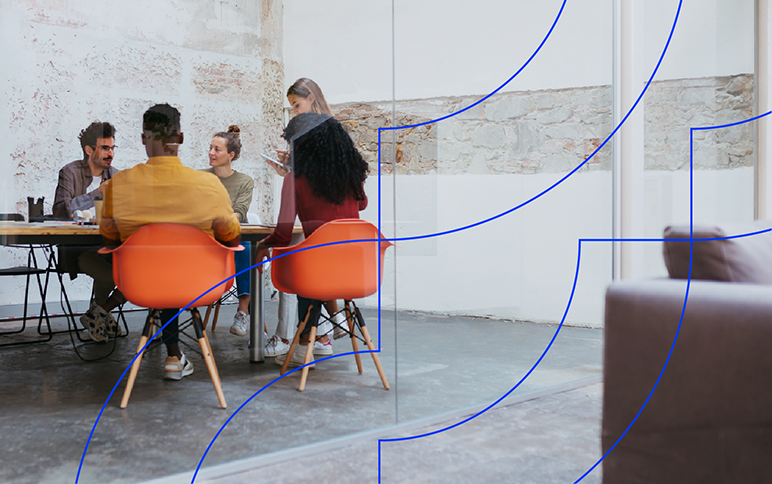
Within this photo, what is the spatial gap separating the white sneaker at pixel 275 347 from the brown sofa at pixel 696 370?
1162 mm

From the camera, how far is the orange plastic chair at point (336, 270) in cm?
245

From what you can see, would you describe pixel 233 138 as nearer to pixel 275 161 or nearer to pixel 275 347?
pixel 275 161

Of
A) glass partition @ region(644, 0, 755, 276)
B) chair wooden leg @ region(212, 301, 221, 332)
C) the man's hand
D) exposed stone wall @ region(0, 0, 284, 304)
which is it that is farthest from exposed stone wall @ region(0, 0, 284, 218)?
glass partition @ region(644, 0, 755, 276)

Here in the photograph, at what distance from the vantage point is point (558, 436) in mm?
2619

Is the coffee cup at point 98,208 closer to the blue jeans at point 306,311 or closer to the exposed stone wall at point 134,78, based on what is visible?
the exposed stone wall at point 134,78

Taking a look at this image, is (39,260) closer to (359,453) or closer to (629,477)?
(359,453)

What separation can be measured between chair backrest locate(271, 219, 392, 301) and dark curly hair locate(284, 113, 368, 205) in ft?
0.41

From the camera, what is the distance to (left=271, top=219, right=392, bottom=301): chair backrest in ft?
8.02

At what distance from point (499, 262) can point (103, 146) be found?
187 cm

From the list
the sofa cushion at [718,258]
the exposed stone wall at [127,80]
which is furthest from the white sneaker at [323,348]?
the sofa cushion at [718,258]

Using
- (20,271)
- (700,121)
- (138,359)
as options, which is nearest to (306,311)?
(138,359)

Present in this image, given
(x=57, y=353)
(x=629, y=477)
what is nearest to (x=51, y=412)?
(x=57, y=353)

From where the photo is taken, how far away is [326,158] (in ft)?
8.26

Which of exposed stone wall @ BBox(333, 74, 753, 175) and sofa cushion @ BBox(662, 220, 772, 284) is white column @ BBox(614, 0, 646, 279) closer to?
exposed stone wall @ BBox(333, 74, 753, 175)
